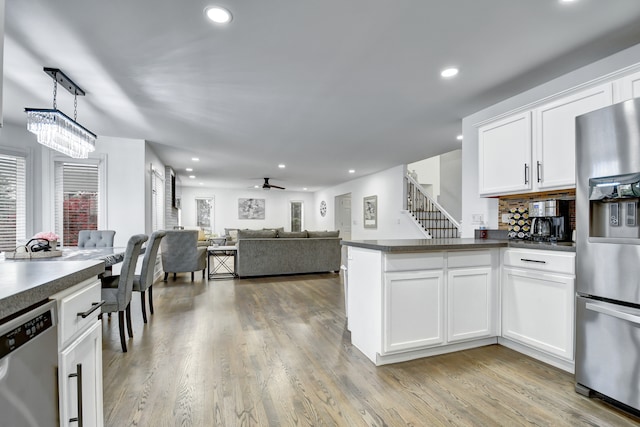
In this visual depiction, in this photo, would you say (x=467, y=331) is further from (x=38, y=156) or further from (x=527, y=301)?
(x=38, y=156)

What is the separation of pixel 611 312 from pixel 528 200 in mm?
1566

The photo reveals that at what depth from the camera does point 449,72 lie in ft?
8.77

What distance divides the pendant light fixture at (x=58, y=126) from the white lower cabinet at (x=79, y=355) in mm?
2376

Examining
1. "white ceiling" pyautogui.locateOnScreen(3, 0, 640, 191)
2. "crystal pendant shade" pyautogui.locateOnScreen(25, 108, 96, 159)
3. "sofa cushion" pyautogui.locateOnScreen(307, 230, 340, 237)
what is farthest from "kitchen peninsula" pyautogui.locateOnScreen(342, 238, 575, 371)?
"sofa cushion" pyautogui.locateOnScreen(307, 230, 340, 237)

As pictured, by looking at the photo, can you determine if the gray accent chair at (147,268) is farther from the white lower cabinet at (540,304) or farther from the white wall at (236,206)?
the white wall at (236,206)

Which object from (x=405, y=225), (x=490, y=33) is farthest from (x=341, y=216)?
(x=490, y=33)

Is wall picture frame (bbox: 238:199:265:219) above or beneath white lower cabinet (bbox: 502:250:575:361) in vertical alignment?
above

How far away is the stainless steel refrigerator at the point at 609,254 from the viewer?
170 centimetres

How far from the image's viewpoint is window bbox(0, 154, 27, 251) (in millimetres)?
4039

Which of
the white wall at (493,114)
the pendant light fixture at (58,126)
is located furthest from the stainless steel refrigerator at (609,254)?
the pendant light fixture at (58,126)

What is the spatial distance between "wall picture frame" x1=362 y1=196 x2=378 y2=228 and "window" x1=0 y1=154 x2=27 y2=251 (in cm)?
680

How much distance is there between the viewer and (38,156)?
14.5 ft

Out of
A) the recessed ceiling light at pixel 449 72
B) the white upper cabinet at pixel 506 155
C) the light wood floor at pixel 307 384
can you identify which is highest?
the recessed ceiling light at pixel 449 72

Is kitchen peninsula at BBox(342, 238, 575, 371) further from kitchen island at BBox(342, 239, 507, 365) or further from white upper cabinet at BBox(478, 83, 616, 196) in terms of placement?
white upper cabinet at BBox(478, 83, 616, 196)
